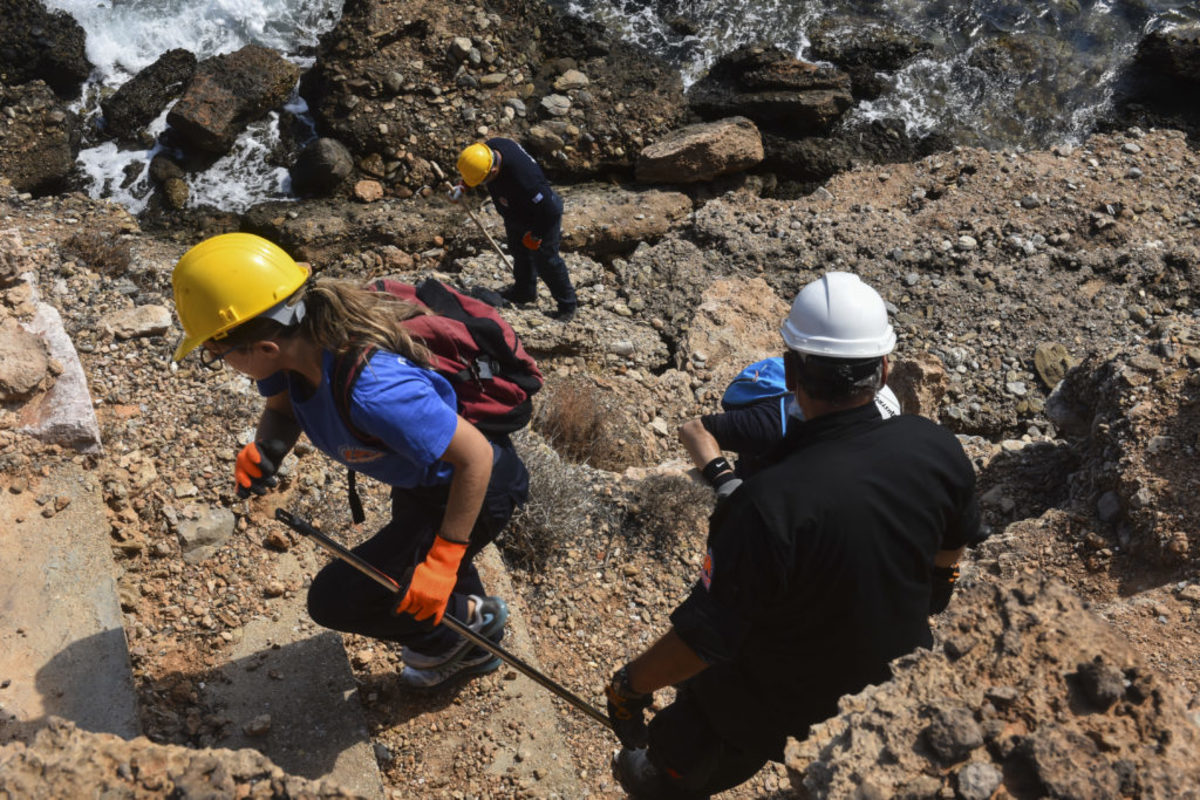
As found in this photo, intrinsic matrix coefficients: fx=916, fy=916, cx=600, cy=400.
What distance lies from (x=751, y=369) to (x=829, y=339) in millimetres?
1155

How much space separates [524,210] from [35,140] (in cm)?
533

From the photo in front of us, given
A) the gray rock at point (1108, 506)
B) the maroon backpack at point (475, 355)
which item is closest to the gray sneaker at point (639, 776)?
the maroon backpack at point (475, 355)

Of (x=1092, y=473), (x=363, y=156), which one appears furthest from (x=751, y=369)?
(x=363, y=156)

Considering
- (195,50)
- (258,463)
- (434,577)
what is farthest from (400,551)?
(195,50)

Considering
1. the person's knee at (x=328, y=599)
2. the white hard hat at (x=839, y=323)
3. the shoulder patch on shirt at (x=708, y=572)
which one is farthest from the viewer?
the person's knee at (x=328, y=599)

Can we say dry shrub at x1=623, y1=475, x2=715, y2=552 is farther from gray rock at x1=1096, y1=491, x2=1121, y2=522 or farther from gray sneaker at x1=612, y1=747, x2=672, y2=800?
gray rock at x1=1096, y1=491, x2=1121, y2=522

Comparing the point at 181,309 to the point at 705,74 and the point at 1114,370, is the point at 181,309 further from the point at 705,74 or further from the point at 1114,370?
the point at 705,74

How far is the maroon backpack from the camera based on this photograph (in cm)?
258

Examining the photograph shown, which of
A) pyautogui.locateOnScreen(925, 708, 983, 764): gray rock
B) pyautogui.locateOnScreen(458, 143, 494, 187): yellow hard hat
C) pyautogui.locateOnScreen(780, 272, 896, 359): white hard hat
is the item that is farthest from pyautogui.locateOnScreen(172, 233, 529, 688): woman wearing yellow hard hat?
pyautogui.locateOnScreen(458, 143, 494, 187): yellow hard hat

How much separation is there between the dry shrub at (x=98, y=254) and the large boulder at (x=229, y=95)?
4066mm

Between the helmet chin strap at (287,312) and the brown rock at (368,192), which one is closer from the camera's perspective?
the helmet chin strap at (287,312)

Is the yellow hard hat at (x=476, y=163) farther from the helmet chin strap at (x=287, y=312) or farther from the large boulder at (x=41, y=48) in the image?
the large boulder at (x=41, y=48)

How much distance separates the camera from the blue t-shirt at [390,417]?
231cm

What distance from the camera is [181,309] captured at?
246cm
